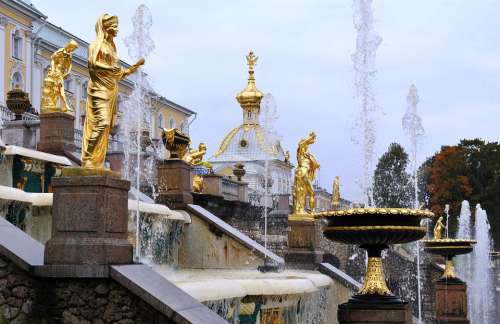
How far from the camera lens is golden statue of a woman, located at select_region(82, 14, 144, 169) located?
7934mm

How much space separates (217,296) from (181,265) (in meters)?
6.17

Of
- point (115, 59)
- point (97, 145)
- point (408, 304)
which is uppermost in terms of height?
point (115, 59)

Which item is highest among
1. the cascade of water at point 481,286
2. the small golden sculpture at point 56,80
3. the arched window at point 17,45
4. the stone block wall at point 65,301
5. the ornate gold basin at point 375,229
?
the arched window at point 17,45

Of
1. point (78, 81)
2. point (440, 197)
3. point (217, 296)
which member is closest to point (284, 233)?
point (217, 296)

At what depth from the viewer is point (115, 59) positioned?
8266 millimetres

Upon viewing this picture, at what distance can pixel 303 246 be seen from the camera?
58.9 ft

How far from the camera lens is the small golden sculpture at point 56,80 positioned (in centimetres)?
1579

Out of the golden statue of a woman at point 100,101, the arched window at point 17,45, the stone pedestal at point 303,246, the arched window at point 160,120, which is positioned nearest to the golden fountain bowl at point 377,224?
the golden statue of a woman at point 100,101

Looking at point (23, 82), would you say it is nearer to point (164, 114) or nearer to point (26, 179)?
point (164, 114)

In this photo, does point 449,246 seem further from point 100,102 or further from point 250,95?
point 250,95

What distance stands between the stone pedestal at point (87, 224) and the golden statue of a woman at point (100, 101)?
11.3 inches

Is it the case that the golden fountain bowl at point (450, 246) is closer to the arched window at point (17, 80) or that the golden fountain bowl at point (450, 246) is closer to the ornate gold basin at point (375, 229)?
the ornate gold basin at point (375, 229)

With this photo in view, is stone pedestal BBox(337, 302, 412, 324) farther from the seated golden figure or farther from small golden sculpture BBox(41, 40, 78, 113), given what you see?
the seated golden figure

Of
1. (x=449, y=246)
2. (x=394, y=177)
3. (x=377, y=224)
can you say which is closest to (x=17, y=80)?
(x=449, y=246)
